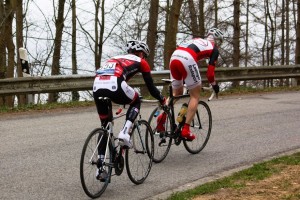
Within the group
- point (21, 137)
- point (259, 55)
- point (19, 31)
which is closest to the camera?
point (21, 137)

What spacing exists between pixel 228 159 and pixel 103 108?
2.63 metres

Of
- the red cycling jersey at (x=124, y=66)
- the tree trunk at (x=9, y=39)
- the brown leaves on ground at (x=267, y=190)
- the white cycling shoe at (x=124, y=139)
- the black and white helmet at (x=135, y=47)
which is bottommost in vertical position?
the brown leaves on ground at (x=267, y=190)

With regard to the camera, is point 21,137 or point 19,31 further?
point 19,31

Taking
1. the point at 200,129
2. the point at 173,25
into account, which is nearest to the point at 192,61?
A: the point at 200,129

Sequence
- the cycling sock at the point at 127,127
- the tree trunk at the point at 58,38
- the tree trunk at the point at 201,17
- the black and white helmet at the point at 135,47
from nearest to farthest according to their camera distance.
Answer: the cycling sock at the point at 127,127 → the black and white helmet at the point at 135,47 → the tree trunk at the point at 58,38 → the tree trunk at the point at 201,17

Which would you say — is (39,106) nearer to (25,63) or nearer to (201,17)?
(25,63)

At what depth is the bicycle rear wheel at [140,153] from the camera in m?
6.09

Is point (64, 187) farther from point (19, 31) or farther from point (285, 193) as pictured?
point (19, 31)

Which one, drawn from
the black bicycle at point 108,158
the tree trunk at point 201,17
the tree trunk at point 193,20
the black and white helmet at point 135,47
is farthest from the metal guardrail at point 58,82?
the tree trunk at point 201,17

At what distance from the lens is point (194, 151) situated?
795cm

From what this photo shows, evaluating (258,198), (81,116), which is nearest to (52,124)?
(81,116)

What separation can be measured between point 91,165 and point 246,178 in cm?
197

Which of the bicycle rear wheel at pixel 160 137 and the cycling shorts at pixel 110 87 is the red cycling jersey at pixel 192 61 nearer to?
the bicycle rear wheel at pixel 160 137

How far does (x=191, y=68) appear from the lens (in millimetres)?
7312
